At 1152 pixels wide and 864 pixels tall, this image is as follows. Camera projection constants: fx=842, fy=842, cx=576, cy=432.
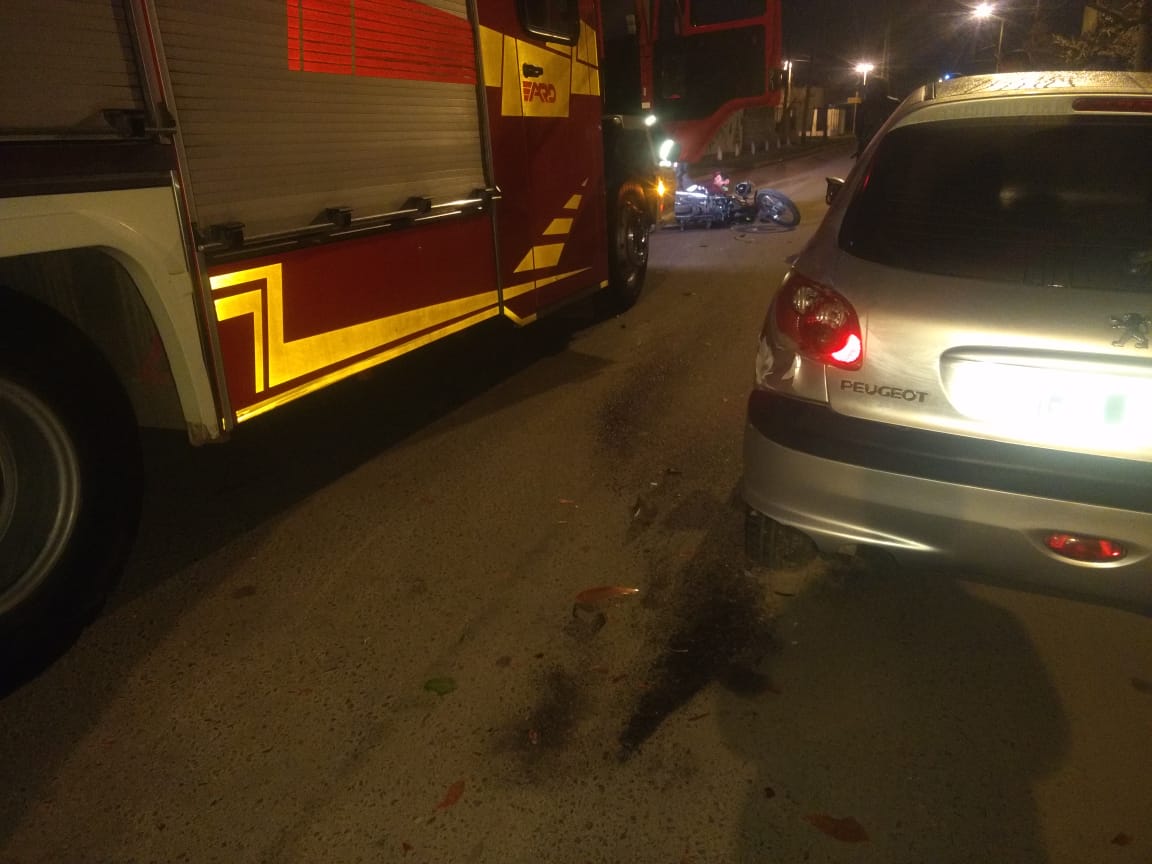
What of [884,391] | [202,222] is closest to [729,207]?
[202,222]

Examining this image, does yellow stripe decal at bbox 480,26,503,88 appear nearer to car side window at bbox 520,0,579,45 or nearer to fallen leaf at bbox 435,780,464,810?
car side window at bbox 520,0,579,45

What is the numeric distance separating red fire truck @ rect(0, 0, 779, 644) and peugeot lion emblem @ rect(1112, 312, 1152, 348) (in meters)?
2.94

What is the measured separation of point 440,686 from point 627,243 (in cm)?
564

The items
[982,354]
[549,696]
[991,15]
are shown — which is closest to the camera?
[982,354]

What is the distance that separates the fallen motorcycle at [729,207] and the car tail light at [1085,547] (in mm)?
11129

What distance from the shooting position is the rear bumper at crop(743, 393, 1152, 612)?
7.44ft

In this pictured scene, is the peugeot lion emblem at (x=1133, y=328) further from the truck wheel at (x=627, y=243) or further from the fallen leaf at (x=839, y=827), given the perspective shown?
the truck wheel at (x=627, y=243)

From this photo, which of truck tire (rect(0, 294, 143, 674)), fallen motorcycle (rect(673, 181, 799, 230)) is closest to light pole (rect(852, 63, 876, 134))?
fallen motorcycle (rect(673, 181, 799, 230))

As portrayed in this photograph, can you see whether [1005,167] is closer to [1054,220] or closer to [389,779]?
[1054,220]

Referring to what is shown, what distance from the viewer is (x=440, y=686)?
110 inches

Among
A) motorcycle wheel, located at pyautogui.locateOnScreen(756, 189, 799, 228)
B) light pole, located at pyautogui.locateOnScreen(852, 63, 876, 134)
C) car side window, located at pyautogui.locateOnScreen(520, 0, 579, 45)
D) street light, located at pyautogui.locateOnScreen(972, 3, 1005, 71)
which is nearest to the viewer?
car side window, located at pyautogui.locateOnScreen(520, 0, 579, 45)

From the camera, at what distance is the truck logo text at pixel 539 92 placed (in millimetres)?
5440

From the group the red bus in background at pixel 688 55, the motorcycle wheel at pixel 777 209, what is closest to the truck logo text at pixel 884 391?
the red bus in background at pixel 688 55

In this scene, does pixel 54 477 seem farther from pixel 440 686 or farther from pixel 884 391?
pixel 884 391
